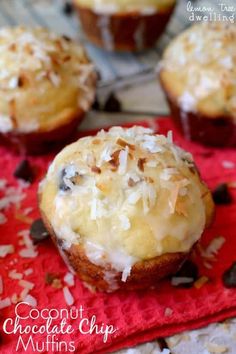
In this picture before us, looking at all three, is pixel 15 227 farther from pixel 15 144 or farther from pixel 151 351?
pixel 151 351

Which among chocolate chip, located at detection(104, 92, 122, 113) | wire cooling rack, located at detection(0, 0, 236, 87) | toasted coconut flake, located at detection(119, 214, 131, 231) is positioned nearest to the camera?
toasted coconut flake, located at detection(119, 214, 131, 231)

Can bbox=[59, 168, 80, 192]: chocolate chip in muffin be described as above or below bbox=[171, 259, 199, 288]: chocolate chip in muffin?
above

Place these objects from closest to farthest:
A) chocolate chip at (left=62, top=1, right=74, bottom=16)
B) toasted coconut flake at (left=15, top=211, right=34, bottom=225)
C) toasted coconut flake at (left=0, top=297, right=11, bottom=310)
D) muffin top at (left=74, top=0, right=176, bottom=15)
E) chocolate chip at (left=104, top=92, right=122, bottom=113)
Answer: toasted coconut flake at (left=0, top=297, right=11, bottom=310) → toasted coconut flake at (left=15, top=211, right=34, bottom=225) → chocolate chip at (left=104, top=92, right=122, bottom=113) → muffin top at (left=74, top=0, right=176, bottom=15) → chocolate chip at (left=62, top=1, right=74, bottom=16)

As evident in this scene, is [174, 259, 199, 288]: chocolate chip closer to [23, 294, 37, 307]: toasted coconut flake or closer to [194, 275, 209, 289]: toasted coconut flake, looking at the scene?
[194, 275, 209, 289]: toasted coconut flake

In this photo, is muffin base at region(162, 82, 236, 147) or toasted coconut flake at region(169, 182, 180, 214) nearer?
toasted coconut flake at region(169, 182, 180, 214)

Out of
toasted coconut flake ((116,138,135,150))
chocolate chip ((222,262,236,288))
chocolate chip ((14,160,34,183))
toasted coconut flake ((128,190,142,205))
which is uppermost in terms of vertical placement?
toasted coconut flake ((116,138,135,150))

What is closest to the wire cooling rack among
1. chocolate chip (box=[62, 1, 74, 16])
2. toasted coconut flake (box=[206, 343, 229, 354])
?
chocolate chip (box=[62, 1, 74, 16])

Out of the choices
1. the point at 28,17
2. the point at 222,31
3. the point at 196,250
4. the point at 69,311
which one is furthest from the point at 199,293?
the point at 28,17

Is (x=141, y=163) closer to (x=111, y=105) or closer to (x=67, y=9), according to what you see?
(x=111, y=105)
